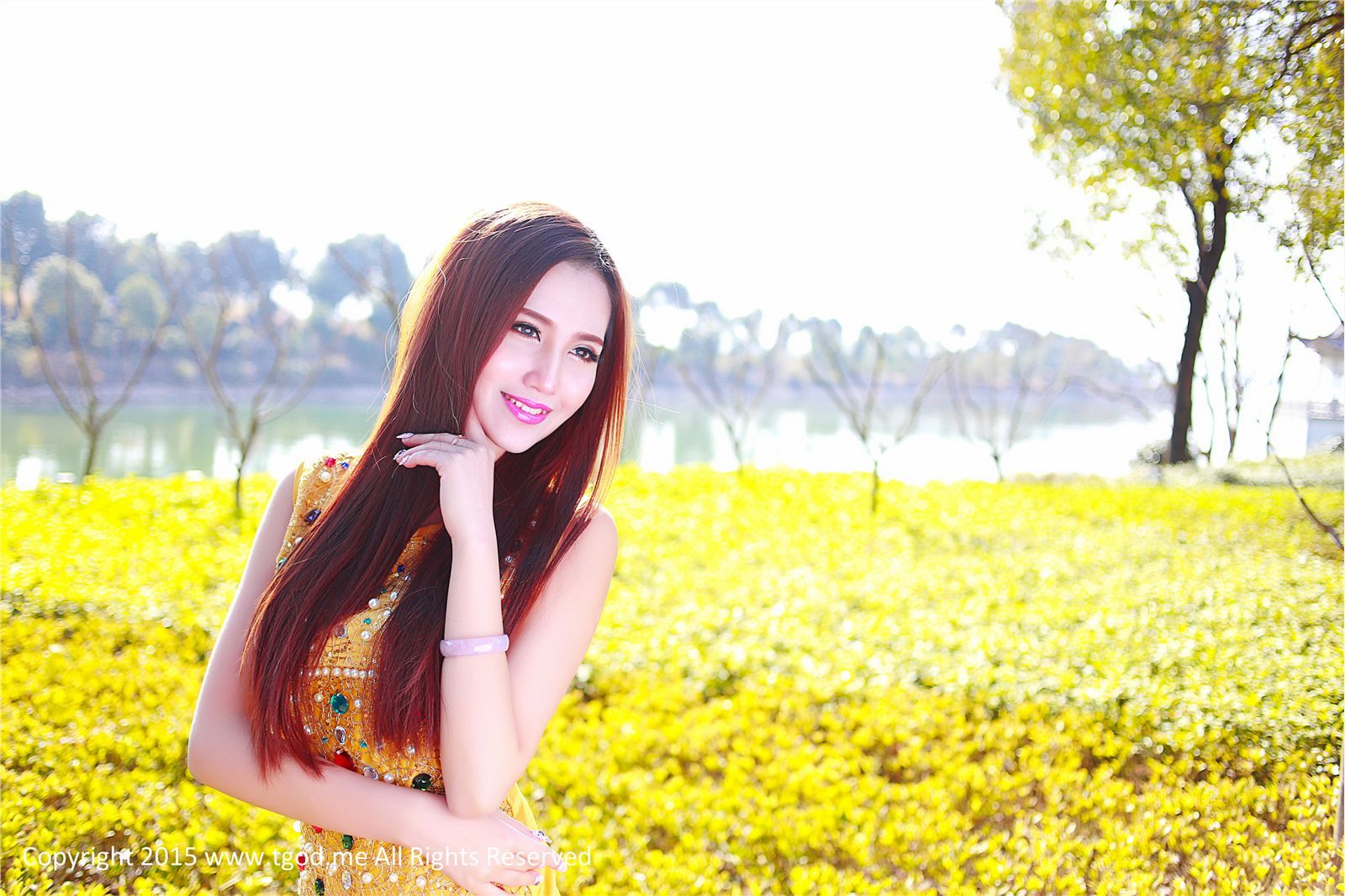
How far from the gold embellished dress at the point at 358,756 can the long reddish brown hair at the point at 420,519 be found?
0.02 m

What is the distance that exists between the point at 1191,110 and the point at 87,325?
927 cm

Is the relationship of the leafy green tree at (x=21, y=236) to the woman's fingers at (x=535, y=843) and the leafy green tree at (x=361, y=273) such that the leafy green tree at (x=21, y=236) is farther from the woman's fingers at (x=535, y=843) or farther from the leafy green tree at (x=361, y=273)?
the woman's fingers at (x=535, y=843)

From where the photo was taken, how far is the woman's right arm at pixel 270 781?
1023 mm

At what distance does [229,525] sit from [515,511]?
3.96 m

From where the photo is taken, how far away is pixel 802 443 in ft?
44.6

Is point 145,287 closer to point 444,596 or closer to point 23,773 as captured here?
point 23,773

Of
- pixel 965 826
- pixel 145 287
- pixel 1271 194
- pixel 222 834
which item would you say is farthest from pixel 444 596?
pixel 145 287

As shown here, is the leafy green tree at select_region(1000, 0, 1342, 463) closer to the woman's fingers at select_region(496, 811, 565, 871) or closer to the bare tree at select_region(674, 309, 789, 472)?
the woman's fingers at select_region(496, 811, 565, 871)

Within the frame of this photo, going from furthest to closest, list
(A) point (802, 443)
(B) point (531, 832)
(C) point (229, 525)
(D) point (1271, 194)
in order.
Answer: (A) point (802, 443), (C) point (229, 525), (D) point (1271, 194), (B) point (531, 832)

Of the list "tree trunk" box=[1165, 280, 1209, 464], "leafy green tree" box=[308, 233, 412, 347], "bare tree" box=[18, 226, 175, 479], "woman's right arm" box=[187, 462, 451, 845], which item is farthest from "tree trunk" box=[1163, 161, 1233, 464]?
"bare tree" box=[18, 226, 175, 479]

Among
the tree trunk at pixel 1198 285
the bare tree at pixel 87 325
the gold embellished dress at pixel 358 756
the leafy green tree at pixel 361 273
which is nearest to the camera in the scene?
the gold embellished dress at pixel 358 756

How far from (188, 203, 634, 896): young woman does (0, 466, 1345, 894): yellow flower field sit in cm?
104

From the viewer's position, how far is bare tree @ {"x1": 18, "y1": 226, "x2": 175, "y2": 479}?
529 centimetres

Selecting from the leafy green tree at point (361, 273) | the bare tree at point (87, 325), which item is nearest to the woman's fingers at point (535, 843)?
the bare tree at point (87, 325)
